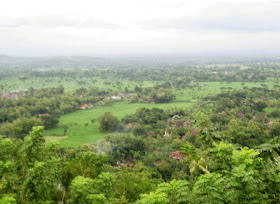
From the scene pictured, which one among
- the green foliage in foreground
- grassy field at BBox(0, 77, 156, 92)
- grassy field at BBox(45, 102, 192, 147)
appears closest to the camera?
the green foliage in foreground

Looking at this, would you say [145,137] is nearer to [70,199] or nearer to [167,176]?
[167,176]

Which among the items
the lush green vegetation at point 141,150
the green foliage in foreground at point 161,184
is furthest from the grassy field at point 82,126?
the green foliage in foreground at point 161,184

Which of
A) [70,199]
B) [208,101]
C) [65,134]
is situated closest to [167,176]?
[70,199]

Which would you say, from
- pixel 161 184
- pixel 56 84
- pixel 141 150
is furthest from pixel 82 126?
pixel 56 84

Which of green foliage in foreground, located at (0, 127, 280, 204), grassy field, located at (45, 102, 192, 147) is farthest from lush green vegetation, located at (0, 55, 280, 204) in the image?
grassy field, located at (45, 102, 192, 147)

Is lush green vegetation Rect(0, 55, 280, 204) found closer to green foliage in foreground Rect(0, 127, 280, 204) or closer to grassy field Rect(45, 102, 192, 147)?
green foliage in foreground Rect(0, 127, 280, 204)

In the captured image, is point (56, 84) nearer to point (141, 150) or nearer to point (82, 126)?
point (82, 126)

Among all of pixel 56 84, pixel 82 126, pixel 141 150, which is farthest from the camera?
pixel 56 84

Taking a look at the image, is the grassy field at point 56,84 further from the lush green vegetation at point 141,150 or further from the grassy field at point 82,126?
the grassy field at point 82,126
